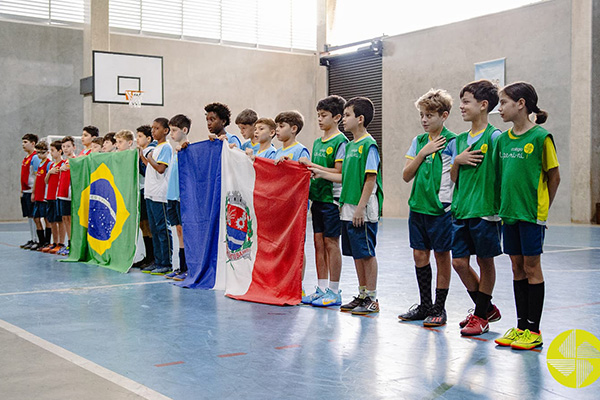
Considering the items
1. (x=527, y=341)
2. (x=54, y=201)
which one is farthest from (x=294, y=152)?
(x=54, y=201)

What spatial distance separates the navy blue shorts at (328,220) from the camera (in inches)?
226

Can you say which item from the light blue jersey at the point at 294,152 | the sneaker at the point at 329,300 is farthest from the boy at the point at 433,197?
the light blue jersey at the point at 294,152

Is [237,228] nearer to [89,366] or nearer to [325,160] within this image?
[325,160]

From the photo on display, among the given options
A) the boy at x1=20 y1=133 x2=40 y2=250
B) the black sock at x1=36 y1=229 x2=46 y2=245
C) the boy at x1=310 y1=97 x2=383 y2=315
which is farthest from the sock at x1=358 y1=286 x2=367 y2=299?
the boy at x1=20 y1=133 x2=40 y2=250

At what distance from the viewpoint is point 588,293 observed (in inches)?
240

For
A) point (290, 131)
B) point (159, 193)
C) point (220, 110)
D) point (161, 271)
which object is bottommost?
point (161, 271)

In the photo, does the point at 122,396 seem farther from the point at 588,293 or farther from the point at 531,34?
the point at 531,34

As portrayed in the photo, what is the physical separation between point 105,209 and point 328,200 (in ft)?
13.4

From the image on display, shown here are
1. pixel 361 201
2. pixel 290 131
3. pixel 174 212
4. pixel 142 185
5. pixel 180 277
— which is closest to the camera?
pixel 361 201

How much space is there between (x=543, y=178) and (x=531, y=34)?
13.9 meters

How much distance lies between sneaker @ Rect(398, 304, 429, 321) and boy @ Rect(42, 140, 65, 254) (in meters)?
6.88

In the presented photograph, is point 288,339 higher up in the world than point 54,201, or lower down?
lower down

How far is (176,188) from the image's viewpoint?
7.51 meters

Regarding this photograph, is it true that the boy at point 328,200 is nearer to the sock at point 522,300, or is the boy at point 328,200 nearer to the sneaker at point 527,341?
the sock at point 522,300
